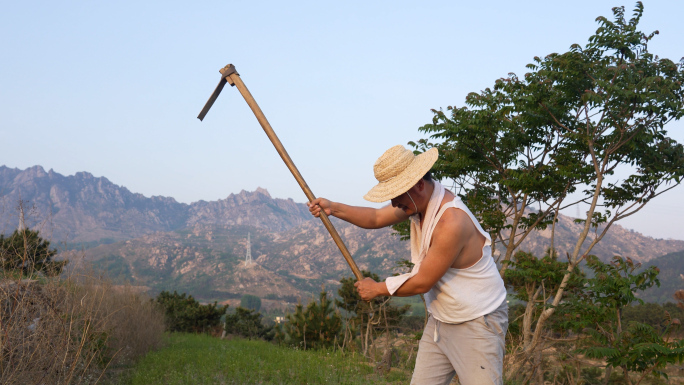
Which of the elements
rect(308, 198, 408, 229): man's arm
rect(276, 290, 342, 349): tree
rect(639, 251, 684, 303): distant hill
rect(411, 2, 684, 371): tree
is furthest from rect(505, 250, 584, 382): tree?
rect(639, 251, 684, 303): distant hill

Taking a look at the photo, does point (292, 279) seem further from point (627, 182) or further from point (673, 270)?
point (627, 182)

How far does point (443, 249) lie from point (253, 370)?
23.2 ft

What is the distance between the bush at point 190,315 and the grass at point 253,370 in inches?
388

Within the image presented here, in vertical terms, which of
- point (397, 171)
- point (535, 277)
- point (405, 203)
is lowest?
point (535, 277)

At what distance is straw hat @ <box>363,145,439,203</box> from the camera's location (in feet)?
8.24

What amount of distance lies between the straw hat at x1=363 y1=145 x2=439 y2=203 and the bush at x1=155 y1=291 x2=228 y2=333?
1828 centimetres

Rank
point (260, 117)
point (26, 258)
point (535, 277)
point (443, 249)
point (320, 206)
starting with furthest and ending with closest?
point (535, 277) → point (26, 258) → point (260, 117) → point (320, 206) → point (443, 249)

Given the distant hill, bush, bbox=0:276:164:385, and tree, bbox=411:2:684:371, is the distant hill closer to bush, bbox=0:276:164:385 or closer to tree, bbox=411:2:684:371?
tree, bbox=411:2:684:371

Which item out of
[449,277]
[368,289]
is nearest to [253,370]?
[368,289]

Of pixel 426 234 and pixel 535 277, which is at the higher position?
pixel 426 234

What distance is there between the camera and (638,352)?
5.25 metres

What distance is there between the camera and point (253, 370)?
337 inches

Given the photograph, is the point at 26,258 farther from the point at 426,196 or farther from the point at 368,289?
the point at 426,196

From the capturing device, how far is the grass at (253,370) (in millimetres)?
7562
